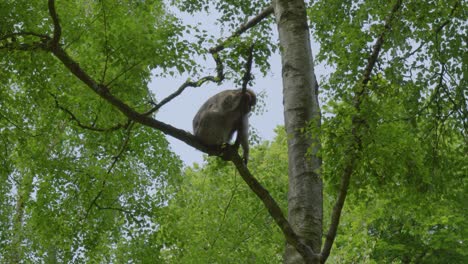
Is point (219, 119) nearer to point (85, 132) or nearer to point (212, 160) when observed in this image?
point (212, 160)

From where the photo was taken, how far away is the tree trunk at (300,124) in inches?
221

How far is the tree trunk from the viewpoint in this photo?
18.4 feet

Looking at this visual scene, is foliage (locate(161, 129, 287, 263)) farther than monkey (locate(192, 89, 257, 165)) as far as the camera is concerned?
Yes

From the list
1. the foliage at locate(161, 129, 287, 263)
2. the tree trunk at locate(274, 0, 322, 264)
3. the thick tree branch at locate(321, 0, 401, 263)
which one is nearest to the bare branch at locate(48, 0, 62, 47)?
the tree trunk at locate(274, 0, 322, 264)

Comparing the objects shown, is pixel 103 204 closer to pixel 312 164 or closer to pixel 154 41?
pixel 154 41

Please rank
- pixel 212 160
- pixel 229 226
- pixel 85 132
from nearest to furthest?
pixel 212 160 < pixel 85 132 < pixel 229 226

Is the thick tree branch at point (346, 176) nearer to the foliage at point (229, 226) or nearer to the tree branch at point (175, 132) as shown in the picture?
the tree branch at point (175, 132)

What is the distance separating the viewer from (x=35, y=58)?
728 centimetres

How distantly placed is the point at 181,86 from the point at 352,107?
1888mm

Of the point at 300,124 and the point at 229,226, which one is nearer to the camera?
the point at 300,124

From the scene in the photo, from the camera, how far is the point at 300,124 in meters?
6.20

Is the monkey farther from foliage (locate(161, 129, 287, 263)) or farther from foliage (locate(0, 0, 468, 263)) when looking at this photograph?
foliage (locate(161, 129, 287, 263))

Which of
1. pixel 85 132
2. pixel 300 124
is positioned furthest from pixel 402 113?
pixel 85 132

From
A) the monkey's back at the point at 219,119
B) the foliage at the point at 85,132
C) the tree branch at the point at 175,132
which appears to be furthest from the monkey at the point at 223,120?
the tree branch at the point at 175,132
